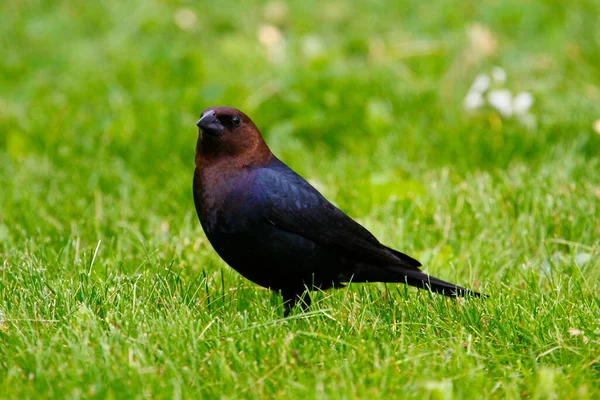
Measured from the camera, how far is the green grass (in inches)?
100

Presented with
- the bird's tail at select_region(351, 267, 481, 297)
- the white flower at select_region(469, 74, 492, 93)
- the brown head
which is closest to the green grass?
the bird's tail at select_region(351, 267, 481, 297)

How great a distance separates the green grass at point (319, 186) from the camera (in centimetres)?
255

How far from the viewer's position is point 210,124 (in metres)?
3.38

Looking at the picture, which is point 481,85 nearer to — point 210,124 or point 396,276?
point 396,276

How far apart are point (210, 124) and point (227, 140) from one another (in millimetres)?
89

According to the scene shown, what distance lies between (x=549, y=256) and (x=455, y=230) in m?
0.54

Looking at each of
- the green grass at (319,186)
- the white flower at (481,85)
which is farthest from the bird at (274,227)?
the white flower at (481,85)

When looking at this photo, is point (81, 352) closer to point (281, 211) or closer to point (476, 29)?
point (281, 211)

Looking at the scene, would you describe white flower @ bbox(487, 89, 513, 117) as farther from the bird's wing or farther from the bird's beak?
the bird's beak

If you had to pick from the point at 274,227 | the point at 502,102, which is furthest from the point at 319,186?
the point at 274,227

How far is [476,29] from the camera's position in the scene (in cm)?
604

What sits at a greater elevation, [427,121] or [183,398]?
[427,121]

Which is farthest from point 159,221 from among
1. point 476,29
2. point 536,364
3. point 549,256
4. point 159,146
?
point 476,29

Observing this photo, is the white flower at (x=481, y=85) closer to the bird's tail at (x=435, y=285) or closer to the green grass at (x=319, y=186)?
the green grass at (x=319, y=186)
